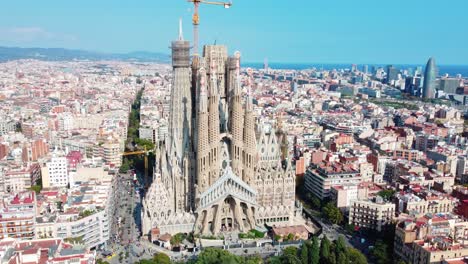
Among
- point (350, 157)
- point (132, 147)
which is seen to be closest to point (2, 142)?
point (132, 147)

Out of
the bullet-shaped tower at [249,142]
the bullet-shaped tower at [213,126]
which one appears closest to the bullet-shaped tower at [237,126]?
the bullet-shaped tower at [249,142]

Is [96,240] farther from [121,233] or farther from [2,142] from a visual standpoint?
[2,142]

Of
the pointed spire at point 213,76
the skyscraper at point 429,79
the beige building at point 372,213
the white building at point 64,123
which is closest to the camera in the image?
the beige building at point 372,213

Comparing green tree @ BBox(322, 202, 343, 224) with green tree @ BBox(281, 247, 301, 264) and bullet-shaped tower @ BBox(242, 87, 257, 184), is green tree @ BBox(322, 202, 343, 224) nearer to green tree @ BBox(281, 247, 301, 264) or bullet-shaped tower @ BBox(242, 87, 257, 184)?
bullet-shaped tower @ BBox(242, 87, 257, 184)

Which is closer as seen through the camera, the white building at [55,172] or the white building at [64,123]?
the white building at [55,172]

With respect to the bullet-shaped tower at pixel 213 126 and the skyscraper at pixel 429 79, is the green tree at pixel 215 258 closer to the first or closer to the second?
the bullet-shaped tower at pixel 213 126

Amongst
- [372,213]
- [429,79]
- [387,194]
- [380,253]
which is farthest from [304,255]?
[429,79]
